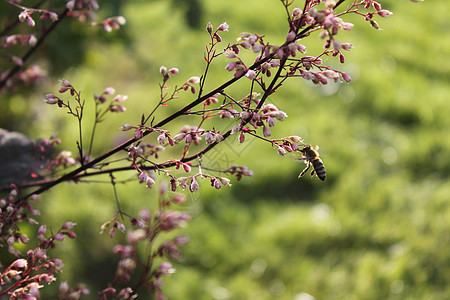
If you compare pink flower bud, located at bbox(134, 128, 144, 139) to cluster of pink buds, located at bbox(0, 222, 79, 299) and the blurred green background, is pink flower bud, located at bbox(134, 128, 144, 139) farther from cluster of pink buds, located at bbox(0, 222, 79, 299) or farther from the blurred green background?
the blurred green background

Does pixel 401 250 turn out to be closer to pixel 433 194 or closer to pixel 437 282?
pixel 437 282

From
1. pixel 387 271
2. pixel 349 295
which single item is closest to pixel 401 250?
pixel 387 271

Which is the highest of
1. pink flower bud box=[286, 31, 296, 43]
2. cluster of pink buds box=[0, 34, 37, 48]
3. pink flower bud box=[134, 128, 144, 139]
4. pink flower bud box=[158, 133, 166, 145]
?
cluster of pink buds box=[0, 34, 37, 48]

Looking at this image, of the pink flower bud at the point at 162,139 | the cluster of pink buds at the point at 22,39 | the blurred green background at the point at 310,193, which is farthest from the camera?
the blurred green background at the point at 310,193

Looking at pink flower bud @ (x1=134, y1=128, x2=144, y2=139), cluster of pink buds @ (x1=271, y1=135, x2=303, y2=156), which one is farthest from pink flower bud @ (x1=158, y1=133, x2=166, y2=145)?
cluster of pink buds @ (x1=271, y1=135, x2=303, y2=156)

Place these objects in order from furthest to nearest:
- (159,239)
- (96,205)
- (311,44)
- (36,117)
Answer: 1. (311,44)
2. (36,117)
3. (96,205)
4. (159,239)

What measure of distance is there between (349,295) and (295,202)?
943 mm

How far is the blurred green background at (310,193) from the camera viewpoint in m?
3.02

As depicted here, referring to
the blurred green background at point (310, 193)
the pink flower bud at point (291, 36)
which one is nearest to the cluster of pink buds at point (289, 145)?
the pink flower bud at point (291, 36)

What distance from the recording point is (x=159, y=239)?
333cm

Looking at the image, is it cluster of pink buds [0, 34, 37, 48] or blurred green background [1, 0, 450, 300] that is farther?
blurred green background [1, 0, 450, 300]

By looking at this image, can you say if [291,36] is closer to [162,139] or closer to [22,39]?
[162,139]

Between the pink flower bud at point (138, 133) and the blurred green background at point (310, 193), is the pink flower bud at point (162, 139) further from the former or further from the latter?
the blurred green background at point (310, 193)

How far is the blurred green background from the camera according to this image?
302 centimetres
